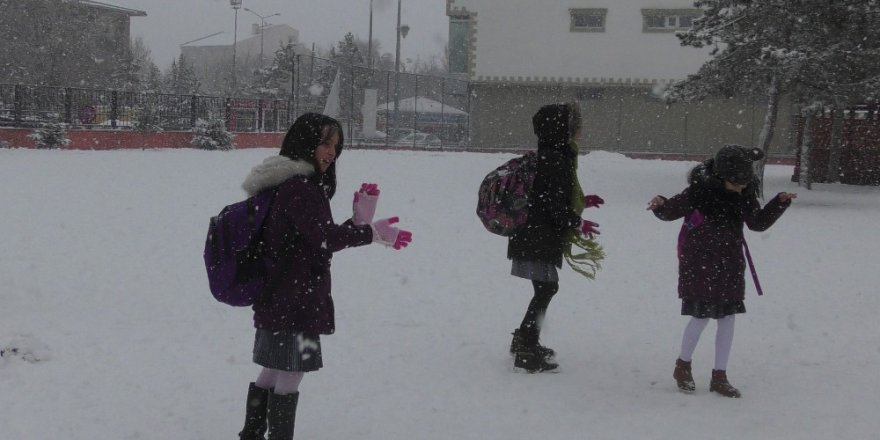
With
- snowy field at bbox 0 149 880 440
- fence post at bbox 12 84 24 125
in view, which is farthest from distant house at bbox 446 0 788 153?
snowy field at bbox 0 149 880 440

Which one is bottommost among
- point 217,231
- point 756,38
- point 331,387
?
point 331,387

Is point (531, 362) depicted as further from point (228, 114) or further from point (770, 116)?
point (228, 114)

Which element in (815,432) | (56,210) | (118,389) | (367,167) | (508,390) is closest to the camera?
(815,432)

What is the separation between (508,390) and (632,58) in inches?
1280

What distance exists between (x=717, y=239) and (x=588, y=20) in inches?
1296

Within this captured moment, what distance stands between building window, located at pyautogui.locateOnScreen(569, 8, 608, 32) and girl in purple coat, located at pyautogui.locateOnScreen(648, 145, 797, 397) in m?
32.1

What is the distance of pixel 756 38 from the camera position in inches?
618

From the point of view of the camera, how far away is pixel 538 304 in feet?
17.5

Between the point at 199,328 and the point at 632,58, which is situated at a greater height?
the point at 632,58

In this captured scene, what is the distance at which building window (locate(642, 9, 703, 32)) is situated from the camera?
1407 inches

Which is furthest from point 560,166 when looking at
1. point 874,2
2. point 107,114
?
point 107,114

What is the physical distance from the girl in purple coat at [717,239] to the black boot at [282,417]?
2.49m

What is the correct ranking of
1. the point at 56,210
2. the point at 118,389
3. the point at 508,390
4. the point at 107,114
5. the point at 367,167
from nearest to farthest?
the point at 118,389 → the point at 508,390 → the point at 56,210 → the point at 367,167 → the point at 107,114

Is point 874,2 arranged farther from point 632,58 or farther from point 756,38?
point 632,58
